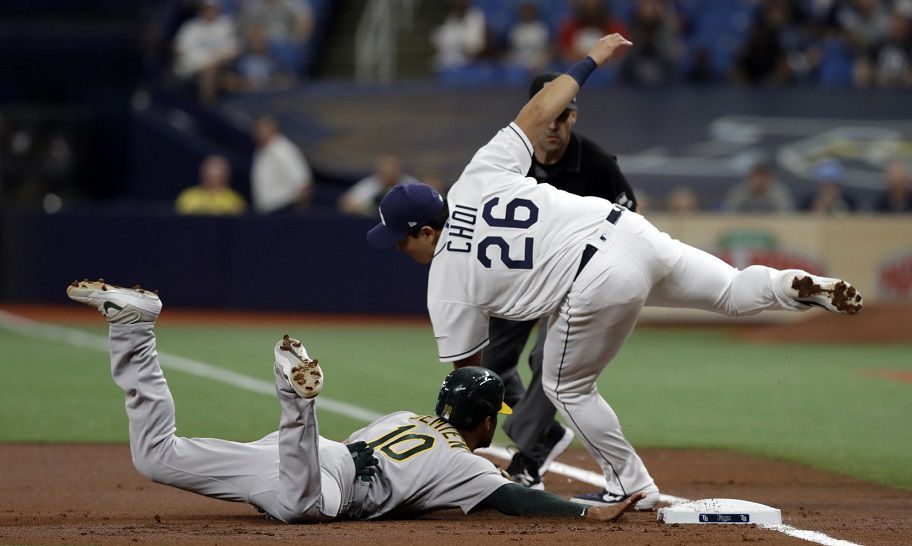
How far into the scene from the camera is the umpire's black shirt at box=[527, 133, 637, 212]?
7051mm

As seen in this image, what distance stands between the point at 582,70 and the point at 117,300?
A: 2198mm

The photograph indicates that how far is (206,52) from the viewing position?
20.6 meters

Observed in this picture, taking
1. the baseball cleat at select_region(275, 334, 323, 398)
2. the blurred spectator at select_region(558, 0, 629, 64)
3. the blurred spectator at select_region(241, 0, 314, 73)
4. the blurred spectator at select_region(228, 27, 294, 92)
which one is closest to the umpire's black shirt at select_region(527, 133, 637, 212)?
the baseball cleat at select_region(275, 334, 323, 398)

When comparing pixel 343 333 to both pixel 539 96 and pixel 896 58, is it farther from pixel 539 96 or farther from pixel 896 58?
pixel 539 96

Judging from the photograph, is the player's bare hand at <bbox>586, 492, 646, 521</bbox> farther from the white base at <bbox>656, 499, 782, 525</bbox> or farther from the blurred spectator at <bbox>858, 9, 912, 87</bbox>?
the blurred spectator at <bbox>858, 9, 912, 87</bbox>

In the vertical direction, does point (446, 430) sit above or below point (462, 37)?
below

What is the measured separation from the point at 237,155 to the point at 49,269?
3.01 m

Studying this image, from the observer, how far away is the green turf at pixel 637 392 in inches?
354

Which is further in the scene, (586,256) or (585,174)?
(585,174)

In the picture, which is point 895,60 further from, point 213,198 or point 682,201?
point 213,198

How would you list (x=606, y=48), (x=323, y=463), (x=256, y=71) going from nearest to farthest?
(x=323, y=463) → (x=606, y=48) → (x=256, y=71)

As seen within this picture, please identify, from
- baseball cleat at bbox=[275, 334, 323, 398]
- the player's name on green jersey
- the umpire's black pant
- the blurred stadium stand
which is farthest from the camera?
the blurred stadium stand

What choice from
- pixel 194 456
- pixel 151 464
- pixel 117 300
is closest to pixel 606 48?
pixel 117 300

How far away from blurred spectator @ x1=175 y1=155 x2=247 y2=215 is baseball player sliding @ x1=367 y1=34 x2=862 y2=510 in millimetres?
12636
